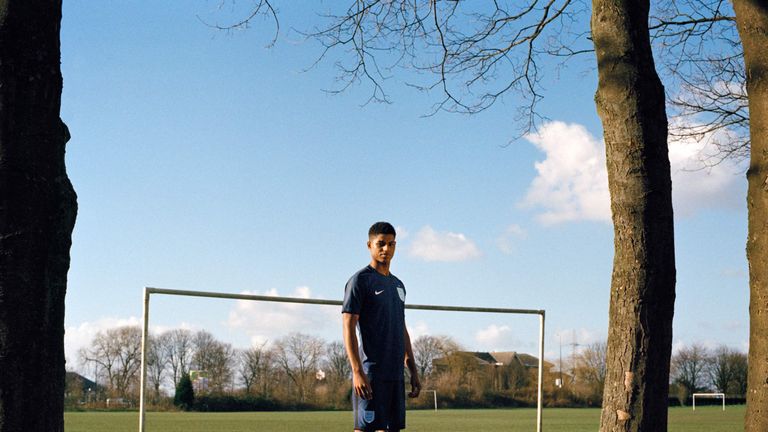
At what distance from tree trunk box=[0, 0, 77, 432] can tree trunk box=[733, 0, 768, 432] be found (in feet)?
16.5

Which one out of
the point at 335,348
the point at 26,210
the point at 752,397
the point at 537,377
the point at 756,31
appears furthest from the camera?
the point at 537,377

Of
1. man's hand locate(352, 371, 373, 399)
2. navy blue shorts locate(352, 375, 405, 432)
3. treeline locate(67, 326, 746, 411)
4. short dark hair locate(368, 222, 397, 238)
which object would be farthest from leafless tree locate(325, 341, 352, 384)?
short dark hair locate(368, 222, 397, 238)

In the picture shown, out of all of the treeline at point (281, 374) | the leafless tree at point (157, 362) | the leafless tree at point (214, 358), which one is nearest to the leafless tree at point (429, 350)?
the treeline at point (281, 374)

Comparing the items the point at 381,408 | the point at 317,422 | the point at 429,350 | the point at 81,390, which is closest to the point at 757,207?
the point at 381,408

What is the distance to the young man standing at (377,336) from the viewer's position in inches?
236

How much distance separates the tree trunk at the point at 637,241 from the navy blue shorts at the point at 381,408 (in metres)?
1.40

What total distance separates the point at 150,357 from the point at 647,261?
4611mm

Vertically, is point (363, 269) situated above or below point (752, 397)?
above

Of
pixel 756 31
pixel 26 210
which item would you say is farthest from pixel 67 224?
pixel 756 31

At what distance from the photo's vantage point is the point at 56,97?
384cm

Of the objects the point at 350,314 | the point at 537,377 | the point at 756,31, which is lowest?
the point at 537,377

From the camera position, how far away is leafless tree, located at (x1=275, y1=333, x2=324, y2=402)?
9367 mm

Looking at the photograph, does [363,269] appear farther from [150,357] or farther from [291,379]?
[291,379]

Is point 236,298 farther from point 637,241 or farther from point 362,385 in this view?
point 637,241
